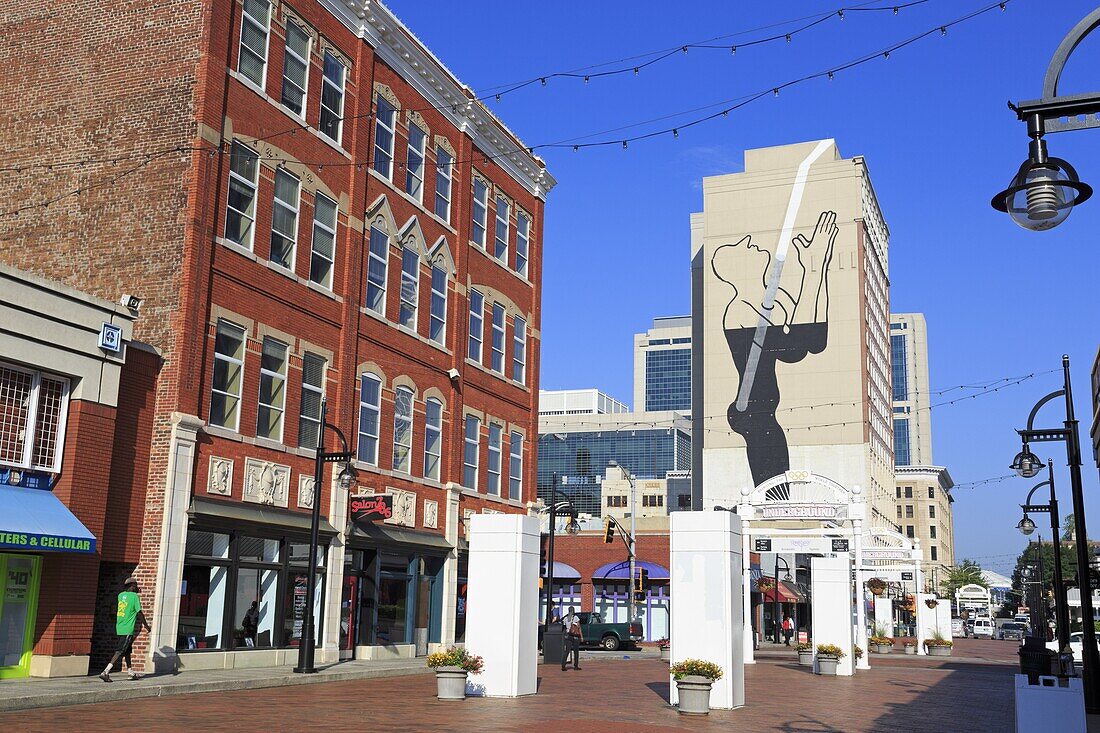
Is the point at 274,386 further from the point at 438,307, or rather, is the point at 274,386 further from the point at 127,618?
the point at 438,307

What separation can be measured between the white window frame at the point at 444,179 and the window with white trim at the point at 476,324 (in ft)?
10.2

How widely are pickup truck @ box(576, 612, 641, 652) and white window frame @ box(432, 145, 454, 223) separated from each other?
1963 centimetres

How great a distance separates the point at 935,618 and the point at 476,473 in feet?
95.9

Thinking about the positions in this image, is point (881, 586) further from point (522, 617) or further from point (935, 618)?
point (522, 617)

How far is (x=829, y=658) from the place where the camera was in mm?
31422

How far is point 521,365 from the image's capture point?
139 ft

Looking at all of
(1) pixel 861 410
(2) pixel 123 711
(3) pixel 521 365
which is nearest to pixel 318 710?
(2) pixel 123 711

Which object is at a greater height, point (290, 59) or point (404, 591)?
point (290, 59)

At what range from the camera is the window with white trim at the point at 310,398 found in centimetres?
2862

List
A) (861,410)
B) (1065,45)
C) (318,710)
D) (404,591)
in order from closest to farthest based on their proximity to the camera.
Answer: (1065,45) → (318,710) → (404,591) → (861,410)

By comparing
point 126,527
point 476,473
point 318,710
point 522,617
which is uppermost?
point 476,473

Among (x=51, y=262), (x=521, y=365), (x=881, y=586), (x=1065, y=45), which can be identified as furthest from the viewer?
(x=881, y=586)

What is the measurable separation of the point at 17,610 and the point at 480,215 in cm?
2244

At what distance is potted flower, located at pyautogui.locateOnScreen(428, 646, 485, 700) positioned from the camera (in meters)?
20.2
